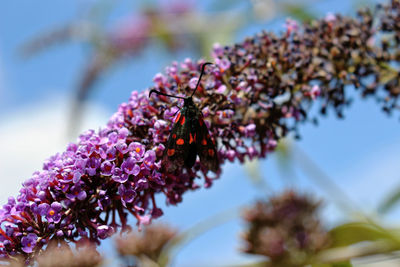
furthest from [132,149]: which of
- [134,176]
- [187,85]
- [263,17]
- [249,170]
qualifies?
[263,17]

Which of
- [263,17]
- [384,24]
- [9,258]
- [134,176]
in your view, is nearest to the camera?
[9,258]

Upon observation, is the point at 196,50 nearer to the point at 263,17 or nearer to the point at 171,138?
the point at 263,17

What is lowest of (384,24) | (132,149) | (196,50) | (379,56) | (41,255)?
(41,255)

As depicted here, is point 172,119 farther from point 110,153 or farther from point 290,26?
point 290,26

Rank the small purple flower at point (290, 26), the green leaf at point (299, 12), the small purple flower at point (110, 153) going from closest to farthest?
1. the small purple flower at point (110, 153)
2. the small purple flower at point (290, 26)
3. the green leaf at point (299, 12)

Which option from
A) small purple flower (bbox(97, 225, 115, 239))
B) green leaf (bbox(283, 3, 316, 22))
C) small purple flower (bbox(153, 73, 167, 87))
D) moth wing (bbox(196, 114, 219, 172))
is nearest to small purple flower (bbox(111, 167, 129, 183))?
small purple flower (bbox(97, 225, 115, 239))

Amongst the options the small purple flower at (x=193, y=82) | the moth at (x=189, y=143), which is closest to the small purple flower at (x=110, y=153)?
the moth at (x=189, y=143)

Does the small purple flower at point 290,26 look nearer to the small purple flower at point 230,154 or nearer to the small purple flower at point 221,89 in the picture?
the small purple flower at point 221,89
